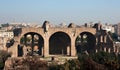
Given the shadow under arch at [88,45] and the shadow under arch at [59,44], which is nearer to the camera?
the shadow under arch at [59,44]

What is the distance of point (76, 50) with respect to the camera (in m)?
60.3

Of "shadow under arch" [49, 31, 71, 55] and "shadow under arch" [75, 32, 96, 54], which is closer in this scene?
"shadow under arch" [49, 31, 71, 55]

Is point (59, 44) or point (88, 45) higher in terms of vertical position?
point (59, 44)

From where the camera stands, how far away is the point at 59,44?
5831cm

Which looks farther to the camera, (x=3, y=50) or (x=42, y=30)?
(x=42, y=30)

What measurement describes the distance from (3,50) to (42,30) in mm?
6562

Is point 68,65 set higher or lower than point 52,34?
lower

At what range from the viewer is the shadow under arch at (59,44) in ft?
188

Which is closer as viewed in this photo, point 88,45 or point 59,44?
point 59,44

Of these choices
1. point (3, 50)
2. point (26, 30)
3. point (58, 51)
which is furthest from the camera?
point (58, 51)

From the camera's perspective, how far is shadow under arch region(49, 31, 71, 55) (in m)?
57.2

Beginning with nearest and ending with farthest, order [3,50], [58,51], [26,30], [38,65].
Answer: [38,65] → [3,50] → [26,30] → [58,51]

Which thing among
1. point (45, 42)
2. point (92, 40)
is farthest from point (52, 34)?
point (92, 40)

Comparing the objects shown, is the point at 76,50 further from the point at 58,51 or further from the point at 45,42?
the point at 45,42
